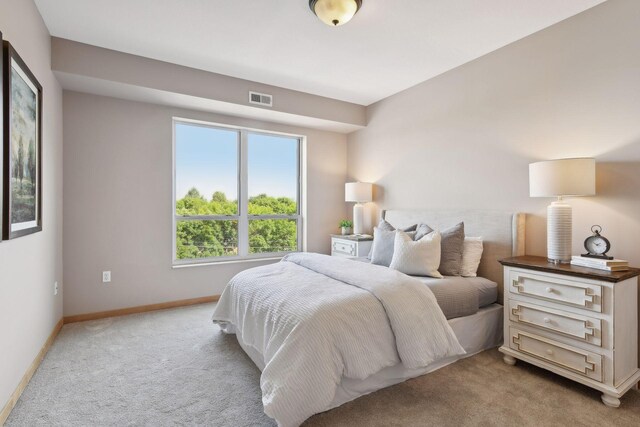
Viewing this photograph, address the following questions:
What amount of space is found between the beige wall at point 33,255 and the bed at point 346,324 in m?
1.32

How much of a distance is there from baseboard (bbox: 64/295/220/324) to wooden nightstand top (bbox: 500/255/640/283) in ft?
11.0

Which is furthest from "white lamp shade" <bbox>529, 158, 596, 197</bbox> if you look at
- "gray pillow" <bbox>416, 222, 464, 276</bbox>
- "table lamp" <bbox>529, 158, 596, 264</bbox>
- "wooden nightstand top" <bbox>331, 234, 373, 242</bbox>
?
"wooden nightstand top" <bbox>331, 234, 373, 242</bbox>

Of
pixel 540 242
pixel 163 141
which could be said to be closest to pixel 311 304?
pixel 540 242

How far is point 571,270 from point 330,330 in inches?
64.1

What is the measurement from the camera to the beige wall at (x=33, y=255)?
185 centimetres

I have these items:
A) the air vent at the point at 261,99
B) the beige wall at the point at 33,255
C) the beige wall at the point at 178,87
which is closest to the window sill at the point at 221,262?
the beige wall at the point at 33,255

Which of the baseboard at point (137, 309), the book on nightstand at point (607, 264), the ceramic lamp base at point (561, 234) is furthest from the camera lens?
the baseboard at point (137, 309)

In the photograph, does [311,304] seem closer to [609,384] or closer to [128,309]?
[609,384]

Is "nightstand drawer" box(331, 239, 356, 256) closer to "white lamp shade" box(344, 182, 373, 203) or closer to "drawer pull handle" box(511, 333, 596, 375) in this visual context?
"white lamp shade" box(344, 182, 373, 203)

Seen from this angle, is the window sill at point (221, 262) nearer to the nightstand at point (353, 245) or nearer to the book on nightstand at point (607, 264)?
the nightstand at point (353, 245)

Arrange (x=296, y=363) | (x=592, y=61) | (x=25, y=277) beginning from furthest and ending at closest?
(x=592, y=61) < (x=25, y=277) < (x=296, y=363)

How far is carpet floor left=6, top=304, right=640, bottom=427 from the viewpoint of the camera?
182cm

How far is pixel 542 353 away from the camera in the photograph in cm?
227

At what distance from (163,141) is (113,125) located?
19.9 inches
